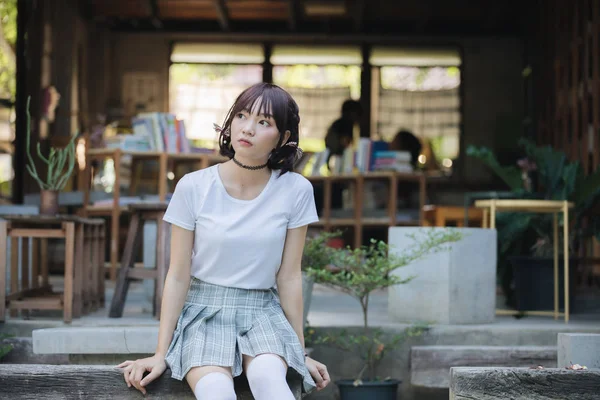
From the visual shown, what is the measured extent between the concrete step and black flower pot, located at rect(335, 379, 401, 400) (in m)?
0.13

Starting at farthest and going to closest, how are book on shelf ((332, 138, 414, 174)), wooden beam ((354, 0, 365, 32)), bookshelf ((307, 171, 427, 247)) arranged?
1. wooden beam ((354, 0, 365, 32))
2. book on shelf ((332, 138, 414, 174))
3. bookshelf ((307, 171, 427, 247))

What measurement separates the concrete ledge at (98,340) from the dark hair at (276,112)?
1.19 m

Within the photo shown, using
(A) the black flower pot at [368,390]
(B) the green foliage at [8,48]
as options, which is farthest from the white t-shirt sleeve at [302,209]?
(B) the green foliage at [8,48]

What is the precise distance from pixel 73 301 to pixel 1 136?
3.69 meters

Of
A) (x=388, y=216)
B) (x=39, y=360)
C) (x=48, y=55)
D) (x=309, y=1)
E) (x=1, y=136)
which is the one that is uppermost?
(x=309, y=1)

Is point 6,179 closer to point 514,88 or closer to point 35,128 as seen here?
point 35,128

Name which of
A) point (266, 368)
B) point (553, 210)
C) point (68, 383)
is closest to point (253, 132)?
point (266, 368)

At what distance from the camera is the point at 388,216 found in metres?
8.08

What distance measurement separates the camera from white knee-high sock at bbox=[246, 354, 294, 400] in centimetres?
244

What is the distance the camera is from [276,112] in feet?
8.82

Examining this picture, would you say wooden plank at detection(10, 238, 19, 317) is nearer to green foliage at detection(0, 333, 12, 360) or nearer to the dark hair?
green foliage at detection(0, 333, 12, 360)

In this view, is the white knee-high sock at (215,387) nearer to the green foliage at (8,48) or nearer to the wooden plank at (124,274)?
the wooden plank at (124,274)

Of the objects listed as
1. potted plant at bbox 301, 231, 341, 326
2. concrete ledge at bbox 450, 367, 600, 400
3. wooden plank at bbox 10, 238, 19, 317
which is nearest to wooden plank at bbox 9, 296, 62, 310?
wooden plank at bbox 10, 238, 19, 317

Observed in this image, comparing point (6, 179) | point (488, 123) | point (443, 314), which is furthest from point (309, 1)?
point (443, 314)
